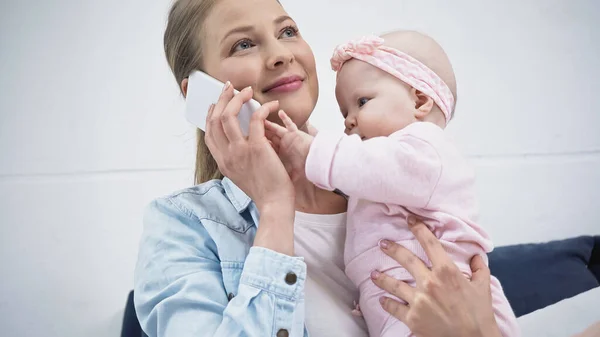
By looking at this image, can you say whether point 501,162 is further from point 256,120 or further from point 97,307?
point 97,307

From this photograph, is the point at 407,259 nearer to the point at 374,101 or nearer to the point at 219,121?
the point at 374,101

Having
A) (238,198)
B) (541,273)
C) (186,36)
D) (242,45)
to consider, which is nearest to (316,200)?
(238,198)

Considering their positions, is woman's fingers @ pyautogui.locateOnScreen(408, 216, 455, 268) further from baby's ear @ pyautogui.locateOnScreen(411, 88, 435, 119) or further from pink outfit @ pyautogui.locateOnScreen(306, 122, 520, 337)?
baby's ear @ pyautogui.locateOnScreen(411, 88, 435, 119)

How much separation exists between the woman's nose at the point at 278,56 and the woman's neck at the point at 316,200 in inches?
11.6

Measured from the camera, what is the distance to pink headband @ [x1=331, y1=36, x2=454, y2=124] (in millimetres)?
991

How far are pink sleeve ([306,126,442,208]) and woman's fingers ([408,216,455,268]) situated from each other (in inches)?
2.2

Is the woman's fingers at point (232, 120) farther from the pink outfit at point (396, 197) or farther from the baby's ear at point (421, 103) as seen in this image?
the baby's ear at point (421, 103)

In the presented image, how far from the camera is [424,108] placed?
99 centimetres

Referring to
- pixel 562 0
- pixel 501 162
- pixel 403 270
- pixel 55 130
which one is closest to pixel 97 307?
pixel 55 130

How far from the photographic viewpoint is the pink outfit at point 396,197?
830 mm

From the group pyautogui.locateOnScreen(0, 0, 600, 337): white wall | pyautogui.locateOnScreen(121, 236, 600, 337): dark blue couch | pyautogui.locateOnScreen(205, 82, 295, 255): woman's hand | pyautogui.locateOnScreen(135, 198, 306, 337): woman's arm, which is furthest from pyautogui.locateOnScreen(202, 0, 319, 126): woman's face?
pyautogui.locateOnScreen(121, 236, 600, 337): dark blue couch

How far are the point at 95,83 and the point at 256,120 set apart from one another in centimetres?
134

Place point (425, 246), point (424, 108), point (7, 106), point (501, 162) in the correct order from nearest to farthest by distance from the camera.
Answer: point (425, 246), point (424, 108), point (7, 106), point (501, 162)

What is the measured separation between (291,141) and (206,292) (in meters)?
0.33
